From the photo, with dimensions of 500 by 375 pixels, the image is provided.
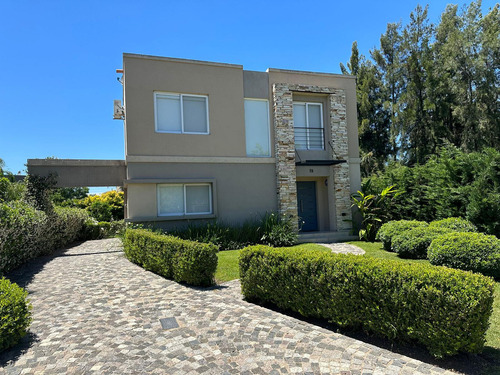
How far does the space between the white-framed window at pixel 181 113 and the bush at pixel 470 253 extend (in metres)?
9.70

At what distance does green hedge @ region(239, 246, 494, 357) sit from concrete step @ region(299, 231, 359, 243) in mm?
8692

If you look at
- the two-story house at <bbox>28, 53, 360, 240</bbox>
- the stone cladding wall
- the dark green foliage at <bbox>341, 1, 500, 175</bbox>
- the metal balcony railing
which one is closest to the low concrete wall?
the two-story house at <bbox>28, 53, 360, 240</bbox>

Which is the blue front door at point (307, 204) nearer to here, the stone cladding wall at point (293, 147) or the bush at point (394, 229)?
the stone cladding wall at point (293, 147)

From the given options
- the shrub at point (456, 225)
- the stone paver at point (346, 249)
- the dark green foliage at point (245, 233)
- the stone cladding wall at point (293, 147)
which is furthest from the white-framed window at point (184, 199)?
the shrub at point (456, 225)

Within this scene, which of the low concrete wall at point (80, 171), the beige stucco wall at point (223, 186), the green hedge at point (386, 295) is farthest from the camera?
the low concrete wall at point (80, 171)

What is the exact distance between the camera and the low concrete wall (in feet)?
44.0

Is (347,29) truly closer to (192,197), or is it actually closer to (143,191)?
(192,197)

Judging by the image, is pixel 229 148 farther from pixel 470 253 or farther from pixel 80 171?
pixel 470 253

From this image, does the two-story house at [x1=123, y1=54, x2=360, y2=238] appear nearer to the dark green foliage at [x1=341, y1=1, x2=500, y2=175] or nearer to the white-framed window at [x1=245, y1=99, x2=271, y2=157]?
the white-framed window at [x1=245, y1=99, x2=271, y2=157]

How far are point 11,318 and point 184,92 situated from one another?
36.3ft

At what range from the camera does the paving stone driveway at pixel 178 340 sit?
4074mm

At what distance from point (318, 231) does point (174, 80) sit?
9.34 metres

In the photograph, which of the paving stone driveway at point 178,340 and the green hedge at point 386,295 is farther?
the paving stone driveway at point 178,340

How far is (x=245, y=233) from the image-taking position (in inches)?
546
